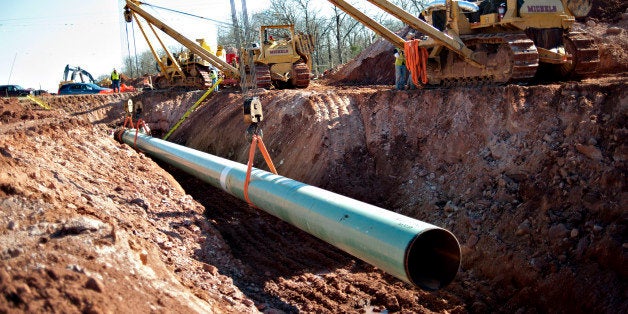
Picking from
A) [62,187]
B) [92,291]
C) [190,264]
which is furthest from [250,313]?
Result: [62,187]

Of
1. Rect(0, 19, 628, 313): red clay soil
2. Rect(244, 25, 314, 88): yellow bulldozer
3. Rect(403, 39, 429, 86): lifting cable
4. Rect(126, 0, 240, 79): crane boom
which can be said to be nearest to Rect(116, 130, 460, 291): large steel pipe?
Rect(0, 19, 628, 313): red clay soil

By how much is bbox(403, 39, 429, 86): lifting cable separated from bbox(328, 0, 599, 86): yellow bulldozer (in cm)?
33

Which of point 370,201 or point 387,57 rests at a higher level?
point 387,57

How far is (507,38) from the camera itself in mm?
11320

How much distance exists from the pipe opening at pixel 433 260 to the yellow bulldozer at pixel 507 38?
6374mm

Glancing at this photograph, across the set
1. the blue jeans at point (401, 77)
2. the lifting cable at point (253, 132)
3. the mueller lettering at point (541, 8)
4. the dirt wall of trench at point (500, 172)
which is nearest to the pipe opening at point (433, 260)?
the dirt wall of trench at point (500, 172)

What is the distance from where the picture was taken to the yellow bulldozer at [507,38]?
11469 millimetres

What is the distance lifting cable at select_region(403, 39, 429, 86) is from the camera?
13.3m

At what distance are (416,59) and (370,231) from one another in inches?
340

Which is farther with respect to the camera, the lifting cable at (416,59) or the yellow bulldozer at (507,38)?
the lifting cable at (416,59)

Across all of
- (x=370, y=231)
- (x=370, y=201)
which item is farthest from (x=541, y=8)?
(x=370, y=231)

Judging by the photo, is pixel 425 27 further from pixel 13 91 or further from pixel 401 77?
pixel 13 91

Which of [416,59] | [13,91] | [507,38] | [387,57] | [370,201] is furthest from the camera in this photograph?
[13,91]

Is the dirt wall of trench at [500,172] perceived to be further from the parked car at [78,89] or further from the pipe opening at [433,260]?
the parked car at [78,89]
